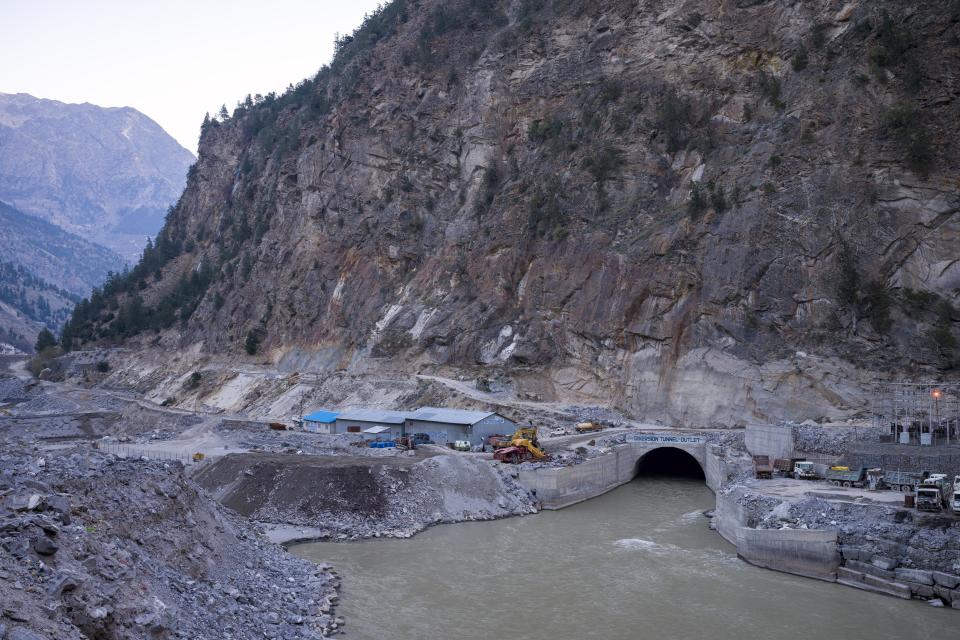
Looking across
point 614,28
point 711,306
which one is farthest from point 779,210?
point 614,28

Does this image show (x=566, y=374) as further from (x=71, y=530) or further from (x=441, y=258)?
(x=71, y=530)

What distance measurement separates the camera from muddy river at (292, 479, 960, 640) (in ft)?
64.2

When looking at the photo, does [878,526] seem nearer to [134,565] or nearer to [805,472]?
[805,472]

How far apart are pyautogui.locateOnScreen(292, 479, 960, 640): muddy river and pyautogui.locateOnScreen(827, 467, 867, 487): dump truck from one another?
218 inches

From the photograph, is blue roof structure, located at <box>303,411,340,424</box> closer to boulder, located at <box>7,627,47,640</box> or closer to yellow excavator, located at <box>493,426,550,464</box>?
yellow excavator, located at <box>493,426,550,464</box>

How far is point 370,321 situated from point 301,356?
7.79m

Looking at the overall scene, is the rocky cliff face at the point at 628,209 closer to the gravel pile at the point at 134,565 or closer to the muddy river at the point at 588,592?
the muddy river at the point at 588,592

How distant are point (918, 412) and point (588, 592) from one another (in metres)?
22.0

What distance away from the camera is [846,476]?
30172 mm

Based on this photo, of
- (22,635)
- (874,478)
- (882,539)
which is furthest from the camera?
(874,478)

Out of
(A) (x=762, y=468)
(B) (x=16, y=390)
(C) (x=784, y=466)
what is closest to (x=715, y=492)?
(C) (x=784, y=466)

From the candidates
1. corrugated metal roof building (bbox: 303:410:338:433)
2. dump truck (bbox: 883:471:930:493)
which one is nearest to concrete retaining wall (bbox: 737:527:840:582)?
dump truck (bbox: 883:471:930:493)

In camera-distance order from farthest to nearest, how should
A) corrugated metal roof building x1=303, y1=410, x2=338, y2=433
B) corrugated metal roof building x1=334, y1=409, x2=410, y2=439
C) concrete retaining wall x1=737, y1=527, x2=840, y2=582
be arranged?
corrugated metal roof building x1=303, y1=410, x2=338, y2=433
corrugated metal roof building x1=334, y1=409, x2=410, y2=439
concrete retaining wall x1=737, y1=527, x2=840, y2=582

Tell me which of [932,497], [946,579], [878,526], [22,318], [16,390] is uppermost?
[932,497]
